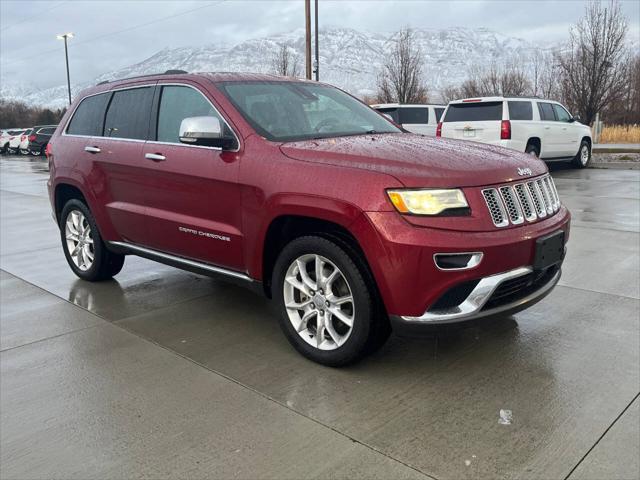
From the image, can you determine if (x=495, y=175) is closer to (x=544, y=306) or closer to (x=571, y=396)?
(x=571, y=396)

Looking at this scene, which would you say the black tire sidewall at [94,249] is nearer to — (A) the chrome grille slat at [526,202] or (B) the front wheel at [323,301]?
(B) the front wheel at [323,301]

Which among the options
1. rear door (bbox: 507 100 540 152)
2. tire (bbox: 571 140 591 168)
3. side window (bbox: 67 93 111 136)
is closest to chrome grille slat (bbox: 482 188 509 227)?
side window (bbox: 67 93 111 136)

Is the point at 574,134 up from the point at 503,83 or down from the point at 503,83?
down

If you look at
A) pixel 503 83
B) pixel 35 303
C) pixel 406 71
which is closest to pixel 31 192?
pixel 35 303

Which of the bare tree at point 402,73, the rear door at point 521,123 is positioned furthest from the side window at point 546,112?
the bare tree at point 402,73

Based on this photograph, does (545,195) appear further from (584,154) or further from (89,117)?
(584,154)

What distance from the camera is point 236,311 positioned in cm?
475

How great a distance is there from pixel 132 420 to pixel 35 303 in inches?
99.2

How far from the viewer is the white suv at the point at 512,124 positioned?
45.3 feet

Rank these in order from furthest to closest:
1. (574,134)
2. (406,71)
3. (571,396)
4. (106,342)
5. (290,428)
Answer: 1. (406,71)
2. (574,134)
3. (106,342)
4. (571,396)
5. (290,428)

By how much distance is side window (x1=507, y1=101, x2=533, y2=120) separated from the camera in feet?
46.1

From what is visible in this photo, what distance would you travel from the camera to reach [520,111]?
47.0ft

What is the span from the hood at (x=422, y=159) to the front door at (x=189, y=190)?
1.87ft

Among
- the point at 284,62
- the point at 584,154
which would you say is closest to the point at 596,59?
the point at 584,154
